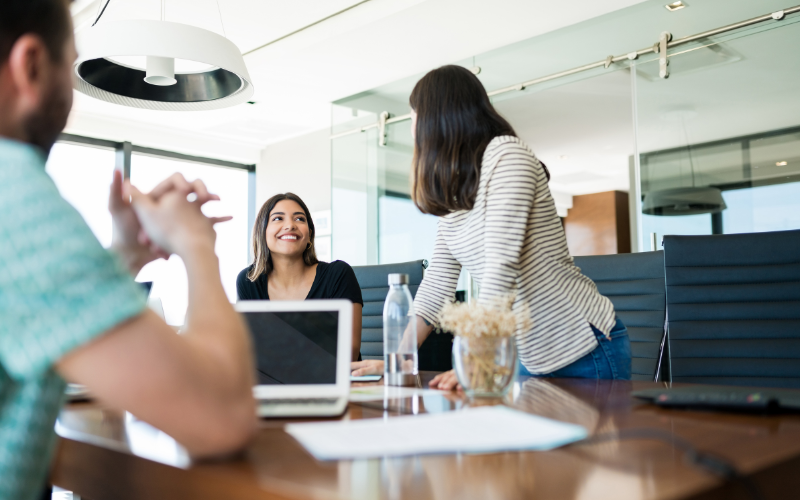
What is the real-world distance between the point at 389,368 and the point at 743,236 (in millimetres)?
1204

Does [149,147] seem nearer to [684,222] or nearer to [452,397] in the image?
[684,222]

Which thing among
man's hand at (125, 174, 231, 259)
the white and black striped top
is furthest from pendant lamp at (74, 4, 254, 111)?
man's hand at (125, 174, 231, 259)

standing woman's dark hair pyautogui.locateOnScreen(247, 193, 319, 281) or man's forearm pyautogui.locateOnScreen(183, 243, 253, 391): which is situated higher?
standing woman's dark hair pyautogui.locateOnScreen(247, 193, 319, 281)

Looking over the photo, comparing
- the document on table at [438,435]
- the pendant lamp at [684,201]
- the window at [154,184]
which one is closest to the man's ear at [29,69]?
the document on table at [438,435]

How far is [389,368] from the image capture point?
1.33m

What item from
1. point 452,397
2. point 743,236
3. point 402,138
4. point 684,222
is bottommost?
point 452,397

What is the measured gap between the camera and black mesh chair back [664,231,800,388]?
175cm

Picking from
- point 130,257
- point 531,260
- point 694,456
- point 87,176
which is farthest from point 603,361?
point 87,176

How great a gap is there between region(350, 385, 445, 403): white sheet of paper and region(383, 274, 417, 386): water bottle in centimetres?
6

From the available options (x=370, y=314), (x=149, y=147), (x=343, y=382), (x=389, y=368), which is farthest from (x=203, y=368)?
(x=149, y=147)

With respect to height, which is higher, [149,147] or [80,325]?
[149,147]

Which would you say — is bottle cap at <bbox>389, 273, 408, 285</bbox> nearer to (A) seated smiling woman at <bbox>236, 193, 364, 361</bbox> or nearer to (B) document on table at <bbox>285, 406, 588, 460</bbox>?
(B) document on table at <bbox>285, 406, 588, 460</bbox>

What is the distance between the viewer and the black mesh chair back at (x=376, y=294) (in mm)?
2400

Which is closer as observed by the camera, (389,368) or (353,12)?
(389,368)
